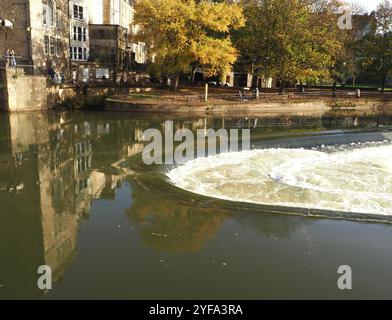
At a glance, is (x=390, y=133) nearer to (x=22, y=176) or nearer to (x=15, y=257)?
(x=22, y=176)

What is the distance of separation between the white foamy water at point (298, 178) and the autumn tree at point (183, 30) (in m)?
21.3

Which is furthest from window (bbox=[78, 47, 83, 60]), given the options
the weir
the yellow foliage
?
the weir

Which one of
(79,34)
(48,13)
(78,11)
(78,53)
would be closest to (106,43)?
(79,34)

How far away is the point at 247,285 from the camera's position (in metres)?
10.8

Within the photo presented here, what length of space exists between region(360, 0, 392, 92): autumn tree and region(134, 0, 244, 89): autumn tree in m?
17.9

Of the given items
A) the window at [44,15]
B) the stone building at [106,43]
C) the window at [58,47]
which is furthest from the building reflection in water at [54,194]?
the stone building at [106,43]

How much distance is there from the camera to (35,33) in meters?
43.5

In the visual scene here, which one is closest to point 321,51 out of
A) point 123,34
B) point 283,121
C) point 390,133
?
point 283,121

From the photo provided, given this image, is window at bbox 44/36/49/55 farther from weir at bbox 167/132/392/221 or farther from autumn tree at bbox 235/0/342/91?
weir at bbox 167/132/392/221

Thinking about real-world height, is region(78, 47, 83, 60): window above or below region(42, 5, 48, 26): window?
below

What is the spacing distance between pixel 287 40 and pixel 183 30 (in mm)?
11126

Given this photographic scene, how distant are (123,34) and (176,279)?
48.7m

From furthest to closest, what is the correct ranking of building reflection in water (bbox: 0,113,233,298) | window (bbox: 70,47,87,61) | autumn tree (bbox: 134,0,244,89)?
window (bbox: 70,47,87,61) → autumn tree (bbox: 134,0,244,89) → building reflection in water (bbox: 0,113,233,298)

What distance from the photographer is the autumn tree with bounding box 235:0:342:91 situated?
47.5 metres
